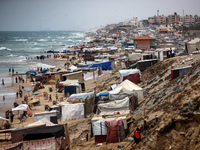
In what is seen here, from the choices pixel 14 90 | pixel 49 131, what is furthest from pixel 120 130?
pixel 14 90

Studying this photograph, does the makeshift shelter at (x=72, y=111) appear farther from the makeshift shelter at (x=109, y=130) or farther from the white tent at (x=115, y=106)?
the makeshift shelter at (x=109, y=130)

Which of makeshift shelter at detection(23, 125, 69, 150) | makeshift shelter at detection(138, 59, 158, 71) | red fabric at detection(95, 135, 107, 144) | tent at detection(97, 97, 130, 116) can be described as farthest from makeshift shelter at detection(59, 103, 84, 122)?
makeshift shelter at detection(138, 59, 158, 71)

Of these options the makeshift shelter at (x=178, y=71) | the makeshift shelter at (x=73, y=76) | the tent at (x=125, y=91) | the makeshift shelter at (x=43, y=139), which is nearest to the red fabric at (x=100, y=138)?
the makeshift shelter at (x=43, y=139)

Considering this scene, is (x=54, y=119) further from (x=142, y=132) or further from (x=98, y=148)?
→ (x=142, y=132)

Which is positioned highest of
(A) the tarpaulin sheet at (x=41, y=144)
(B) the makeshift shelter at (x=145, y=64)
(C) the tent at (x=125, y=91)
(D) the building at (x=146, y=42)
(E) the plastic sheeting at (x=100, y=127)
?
(D) the building at (x=146, y=42)

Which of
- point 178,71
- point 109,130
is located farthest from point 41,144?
point 178,71

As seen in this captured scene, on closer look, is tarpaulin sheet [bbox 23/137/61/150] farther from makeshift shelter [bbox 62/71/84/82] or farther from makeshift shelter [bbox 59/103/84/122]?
makeshift shelter [bbox 62/71/84/82]

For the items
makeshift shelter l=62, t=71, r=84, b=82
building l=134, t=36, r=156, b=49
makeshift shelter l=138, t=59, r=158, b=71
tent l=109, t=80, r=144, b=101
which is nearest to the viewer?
tent l=109, t=80, r=144, b=101

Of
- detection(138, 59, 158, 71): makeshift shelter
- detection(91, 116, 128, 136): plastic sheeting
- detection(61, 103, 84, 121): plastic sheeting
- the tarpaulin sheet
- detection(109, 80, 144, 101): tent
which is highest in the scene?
detection(138, 59, 158, 71): makeshift shelter
